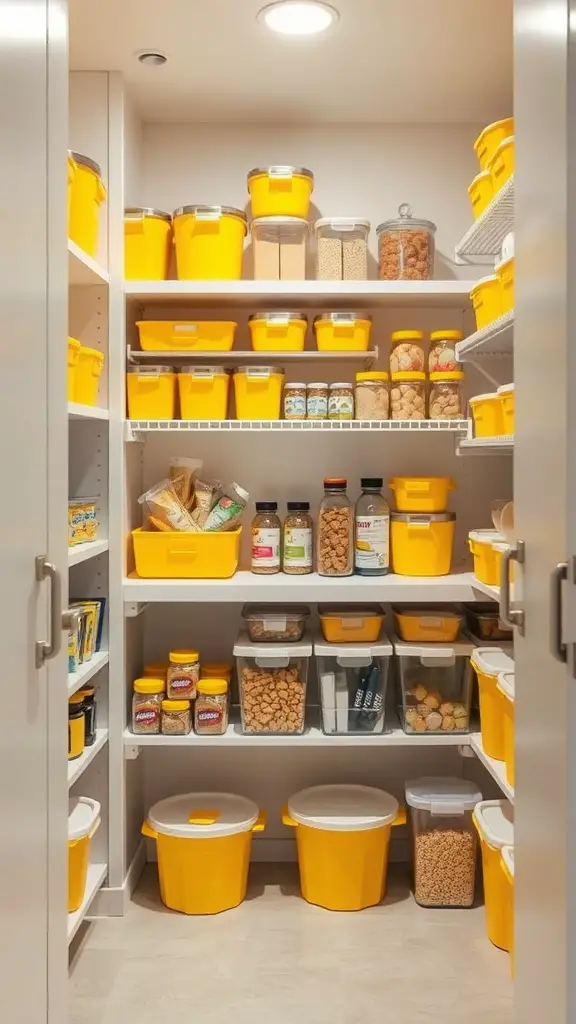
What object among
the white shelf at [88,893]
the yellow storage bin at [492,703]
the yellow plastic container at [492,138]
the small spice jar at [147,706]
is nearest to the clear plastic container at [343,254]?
the yellow plastic container at [492,138]

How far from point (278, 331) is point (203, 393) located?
0.30 meters

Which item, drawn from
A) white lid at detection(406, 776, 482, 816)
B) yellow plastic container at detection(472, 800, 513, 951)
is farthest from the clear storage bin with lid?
yellow plastic container at detection(472, 800, 513, 951)

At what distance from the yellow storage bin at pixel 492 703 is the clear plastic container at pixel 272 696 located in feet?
1.77

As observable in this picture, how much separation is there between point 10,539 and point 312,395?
1.59m

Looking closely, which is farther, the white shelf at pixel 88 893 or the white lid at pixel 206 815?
the white lid at pixel 206 815

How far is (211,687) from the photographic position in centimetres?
275

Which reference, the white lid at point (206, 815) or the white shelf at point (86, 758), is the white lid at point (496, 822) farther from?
the white shelf at point (86, 758)

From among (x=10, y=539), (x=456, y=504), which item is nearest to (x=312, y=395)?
(x=456, y=504)

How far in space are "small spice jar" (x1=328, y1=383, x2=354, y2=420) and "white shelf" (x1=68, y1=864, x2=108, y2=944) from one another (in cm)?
151

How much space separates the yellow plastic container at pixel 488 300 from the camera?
2322 millimetres

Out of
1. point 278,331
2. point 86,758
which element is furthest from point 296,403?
point 86,758

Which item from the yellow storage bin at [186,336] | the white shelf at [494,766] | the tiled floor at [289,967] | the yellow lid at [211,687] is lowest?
the tiled floor at [289,967]

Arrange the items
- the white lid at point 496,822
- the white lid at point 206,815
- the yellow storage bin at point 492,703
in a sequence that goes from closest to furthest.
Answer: the white lid at point 496,822 < the yellow storage bin at point 492,703 < the white lid at point 206,815

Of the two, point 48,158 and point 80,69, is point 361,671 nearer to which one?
point 48,158
